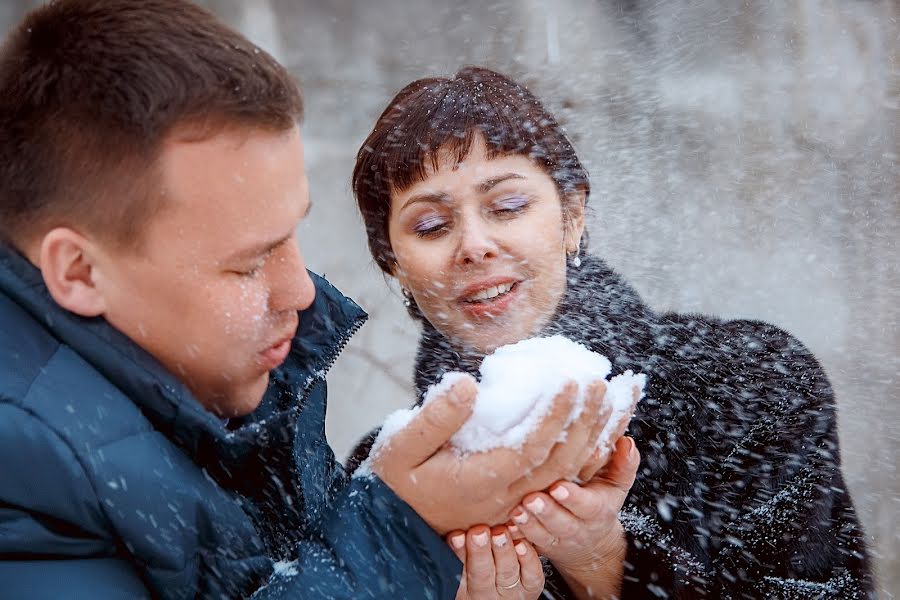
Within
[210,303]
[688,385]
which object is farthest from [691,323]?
[210,303]

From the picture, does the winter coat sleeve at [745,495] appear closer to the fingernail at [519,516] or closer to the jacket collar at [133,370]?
the fingernail at [519,516]

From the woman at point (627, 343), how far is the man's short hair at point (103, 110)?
0.69 m

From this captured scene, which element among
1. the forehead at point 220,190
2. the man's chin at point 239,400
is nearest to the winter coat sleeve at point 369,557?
the man's chin at point 239,400

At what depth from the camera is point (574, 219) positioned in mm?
1956

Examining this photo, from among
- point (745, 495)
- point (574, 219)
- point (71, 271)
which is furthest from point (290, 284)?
point (745, 495)

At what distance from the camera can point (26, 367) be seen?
1021mm

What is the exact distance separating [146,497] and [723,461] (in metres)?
1.20

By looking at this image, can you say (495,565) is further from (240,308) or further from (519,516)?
(240,308)

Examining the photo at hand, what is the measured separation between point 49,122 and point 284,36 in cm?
318

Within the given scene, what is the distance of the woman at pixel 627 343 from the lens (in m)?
1.62

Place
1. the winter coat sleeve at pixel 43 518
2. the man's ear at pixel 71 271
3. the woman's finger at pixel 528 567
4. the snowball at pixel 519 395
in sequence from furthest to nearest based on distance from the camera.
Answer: the woman's finger at pixel 528 567, the snowball at pixel 519 395, the man's ear at pixel 71 271, the winter coat sleeve at pixel 43 518

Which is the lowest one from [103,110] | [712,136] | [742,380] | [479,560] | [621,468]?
[479,560]

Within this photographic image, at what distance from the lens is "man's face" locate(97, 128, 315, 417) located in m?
1.12

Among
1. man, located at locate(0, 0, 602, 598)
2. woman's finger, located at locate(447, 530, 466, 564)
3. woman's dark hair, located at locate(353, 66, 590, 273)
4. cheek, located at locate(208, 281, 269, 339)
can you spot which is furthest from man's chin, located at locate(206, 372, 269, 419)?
woman's dark hair, located at locate(353, 66, 590, 273)
